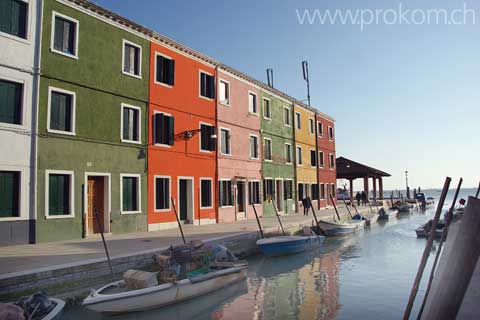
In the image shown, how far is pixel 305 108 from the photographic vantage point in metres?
34.8

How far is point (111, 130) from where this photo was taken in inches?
645

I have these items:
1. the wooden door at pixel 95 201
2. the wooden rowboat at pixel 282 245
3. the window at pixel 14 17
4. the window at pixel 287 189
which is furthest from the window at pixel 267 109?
the window at pixel 14 17

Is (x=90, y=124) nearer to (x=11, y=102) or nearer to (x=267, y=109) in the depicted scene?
(x=11, y=102)

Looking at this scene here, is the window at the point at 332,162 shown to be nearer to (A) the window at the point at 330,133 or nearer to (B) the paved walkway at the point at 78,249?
(A) the window at the point at 330,133

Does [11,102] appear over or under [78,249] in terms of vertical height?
over

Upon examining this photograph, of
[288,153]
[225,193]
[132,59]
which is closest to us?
[132,59]

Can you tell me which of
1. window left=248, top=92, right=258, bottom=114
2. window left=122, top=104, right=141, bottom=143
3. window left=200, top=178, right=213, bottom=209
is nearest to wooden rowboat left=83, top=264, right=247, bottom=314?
window left=122, top=104, right=141, bottom=143

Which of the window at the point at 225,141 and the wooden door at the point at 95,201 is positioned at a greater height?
the window at the point at 225,141

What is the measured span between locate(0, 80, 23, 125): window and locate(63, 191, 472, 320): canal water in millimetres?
7035

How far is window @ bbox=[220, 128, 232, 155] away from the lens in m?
23.5

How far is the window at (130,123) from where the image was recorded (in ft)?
56.3

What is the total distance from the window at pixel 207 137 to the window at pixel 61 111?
25.9ft

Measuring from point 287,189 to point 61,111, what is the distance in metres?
18.9

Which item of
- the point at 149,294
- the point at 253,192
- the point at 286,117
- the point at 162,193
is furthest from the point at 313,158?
the point at 149,294
